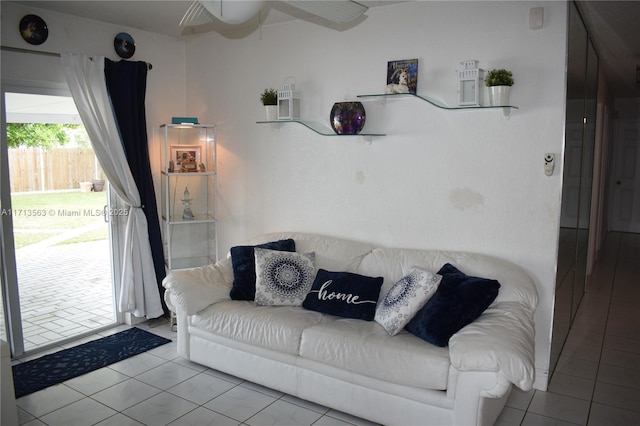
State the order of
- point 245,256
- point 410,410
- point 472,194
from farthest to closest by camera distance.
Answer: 1. point 245,256
2. point 472,194
3. point 410,410

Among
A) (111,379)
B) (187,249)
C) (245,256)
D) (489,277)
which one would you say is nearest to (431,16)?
(489,277)

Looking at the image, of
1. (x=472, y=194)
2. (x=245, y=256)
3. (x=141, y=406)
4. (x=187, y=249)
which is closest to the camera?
(x=141, y=406)

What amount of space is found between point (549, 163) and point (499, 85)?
57cm

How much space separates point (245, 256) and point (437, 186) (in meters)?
1.50

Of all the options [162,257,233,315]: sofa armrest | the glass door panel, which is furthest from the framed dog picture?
the glass door panel

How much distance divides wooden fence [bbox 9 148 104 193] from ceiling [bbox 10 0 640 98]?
108 cm

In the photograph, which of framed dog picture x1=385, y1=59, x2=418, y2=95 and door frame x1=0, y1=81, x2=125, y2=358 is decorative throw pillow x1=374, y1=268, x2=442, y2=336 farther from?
door frame x1=0, y1=81, x2=125, y2=358

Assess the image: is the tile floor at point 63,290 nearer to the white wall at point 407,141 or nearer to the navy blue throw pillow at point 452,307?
the white wall at point 407,141

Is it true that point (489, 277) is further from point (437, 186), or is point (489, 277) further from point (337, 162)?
point (337, 162)

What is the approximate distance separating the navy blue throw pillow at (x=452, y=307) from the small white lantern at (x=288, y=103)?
184cm

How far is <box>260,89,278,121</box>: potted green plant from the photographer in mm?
4035

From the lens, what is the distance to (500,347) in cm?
239

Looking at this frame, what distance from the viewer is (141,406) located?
2.98 metres

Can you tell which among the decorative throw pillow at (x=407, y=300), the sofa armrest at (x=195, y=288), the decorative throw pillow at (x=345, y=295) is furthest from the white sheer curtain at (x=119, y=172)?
the decorative throw pillow at (x=407, y=300)
